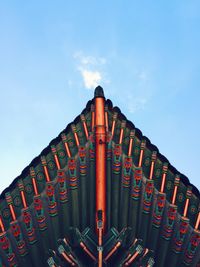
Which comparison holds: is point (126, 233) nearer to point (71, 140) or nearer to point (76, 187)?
point (76, 187)

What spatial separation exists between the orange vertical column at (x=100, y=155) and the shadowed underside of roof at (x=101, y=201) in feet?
0.10

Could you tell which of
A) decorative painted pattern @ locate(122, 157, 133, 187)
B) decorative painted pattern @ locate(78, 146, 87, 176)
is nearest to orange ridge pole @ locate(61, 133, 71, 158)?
decorative painted pattern @ locate(78, 146, 87, 176)

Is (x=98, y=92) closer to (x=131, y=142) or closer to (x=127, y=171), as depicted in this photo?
(x=131, y=142)

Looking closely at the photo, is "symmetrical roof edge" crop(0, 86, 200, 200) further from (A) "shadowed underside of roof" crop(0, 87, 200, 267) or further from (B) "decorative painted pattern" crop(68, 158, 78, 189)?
(B) "decorative painted pattern" crop(68, 158, 78, 189)

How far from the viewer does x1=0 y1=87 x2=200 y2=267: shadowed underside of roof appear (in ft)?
31.3

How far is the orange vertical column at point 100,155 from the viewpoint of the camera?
32.4ft

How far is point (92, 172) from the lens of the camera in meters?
10.2

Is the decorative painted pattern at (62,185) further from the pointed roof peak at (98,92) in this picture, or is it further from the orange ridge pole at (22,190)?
the pointed roof peak at (98,92)

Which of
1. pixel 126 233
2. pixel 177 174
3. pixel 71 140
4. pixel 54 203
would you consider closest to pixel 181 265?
pixel 126 233

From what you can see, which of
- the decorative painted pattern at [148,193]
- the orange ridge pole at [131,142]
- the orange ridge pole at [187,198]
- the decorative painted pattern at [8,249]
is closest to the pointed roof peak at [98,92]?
the orange ridge pole at [131,142]

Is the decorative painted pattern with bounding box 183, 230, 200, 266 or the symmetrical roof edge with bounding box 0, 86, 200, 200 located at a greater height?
the symmetrical roof edge with bounding box 0, 86, 200, 200

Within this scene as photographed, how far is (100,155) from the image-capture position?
997cm

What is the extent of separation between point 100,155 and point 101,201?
140cm

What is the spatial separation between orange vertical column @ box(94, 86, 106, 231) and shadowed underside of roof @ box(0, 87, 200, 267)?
0.10ft
